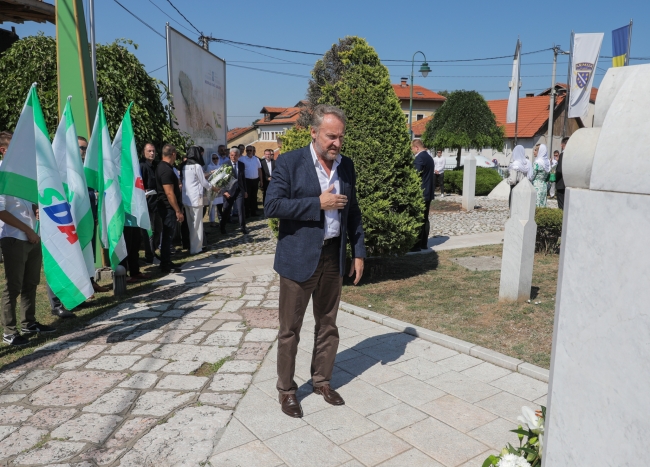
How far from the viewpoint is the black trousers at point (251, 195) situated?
1548cm

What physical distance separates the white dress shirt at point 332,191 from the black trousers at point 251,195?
38.6 feet

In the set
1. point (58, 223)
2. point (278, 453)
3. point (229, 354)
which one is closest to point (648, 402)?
point (278, 453)

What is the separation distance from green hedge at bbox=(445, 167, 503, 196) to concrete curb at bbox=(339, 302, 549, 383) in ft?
55.7

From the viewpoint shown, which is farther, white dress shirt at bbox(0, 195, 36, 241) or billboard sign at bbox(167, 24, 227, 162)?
billboard sign at bbox(167, 24, 227, 162)

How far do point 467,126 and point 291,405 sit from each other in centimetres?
2974

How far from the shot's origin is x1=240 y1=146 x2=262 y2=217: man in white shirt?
15.1 metres

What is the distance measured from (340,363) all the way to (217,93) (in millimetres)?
11768

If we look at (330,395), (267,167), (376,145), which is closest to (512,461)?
(330,395)

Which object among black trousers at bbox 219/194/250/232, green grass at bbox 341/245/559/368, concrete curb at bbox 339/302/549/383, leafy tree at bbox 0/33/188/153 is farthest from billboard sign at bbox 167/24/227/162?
concrete curb at bbox 339/302/549/383

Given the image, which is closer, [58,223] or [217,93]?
[58,223]

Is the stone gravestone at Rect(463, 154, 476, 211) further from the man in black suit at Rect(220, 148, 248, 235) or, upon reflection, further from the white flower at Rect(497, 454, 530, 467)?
the white flower at Rect(497, 454, 530, 467)

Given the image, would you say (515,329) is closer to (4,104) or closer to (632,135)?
(632,135)

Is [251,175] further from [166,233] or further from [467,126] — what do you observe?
[467,126]

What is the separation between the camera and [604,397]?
1688 mm
